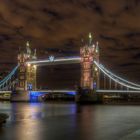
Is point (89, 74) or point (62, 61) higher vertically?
point (62, 61)

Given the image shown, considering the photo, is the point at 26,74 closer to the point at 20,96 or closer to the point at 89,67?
the point at 20,96

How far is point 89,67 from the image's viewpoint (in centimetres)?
11350

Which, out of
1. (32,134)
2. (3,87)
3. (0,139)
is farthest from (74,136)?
(3,87)

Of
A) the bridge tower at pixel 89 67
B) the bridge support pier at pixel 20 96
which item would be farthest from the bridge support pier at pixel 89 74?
the bridge support pier at pixel 20 96

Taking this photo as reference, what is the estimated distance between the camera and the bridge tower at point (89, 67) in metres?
111

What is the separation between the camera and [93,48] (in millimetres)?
118125

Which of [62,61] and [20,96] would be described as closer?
[62,61]

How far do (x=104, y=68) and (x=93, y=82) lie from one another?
22.8 ft

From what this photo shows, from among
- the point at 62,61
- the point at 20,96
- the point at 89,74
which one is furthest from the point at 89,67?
the point at 20,96

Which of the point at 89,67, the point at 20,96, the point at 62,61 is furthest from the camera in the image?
the point at 20,96

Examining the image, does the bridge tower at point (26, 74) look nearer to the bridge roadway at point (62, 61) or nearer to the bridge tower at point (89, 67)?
the bridge roadway at point (62, 61)

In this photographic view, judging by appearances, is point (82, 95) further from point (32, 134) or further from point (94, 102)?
point (32, 134)

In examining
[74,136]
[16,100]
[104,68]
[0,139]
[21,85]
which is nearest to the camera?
[0,139]

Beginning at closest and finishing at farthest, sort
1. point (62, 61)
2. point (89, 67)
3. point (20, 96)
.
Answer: point (89, 67) < point (62, 61) < point (20, 96)
